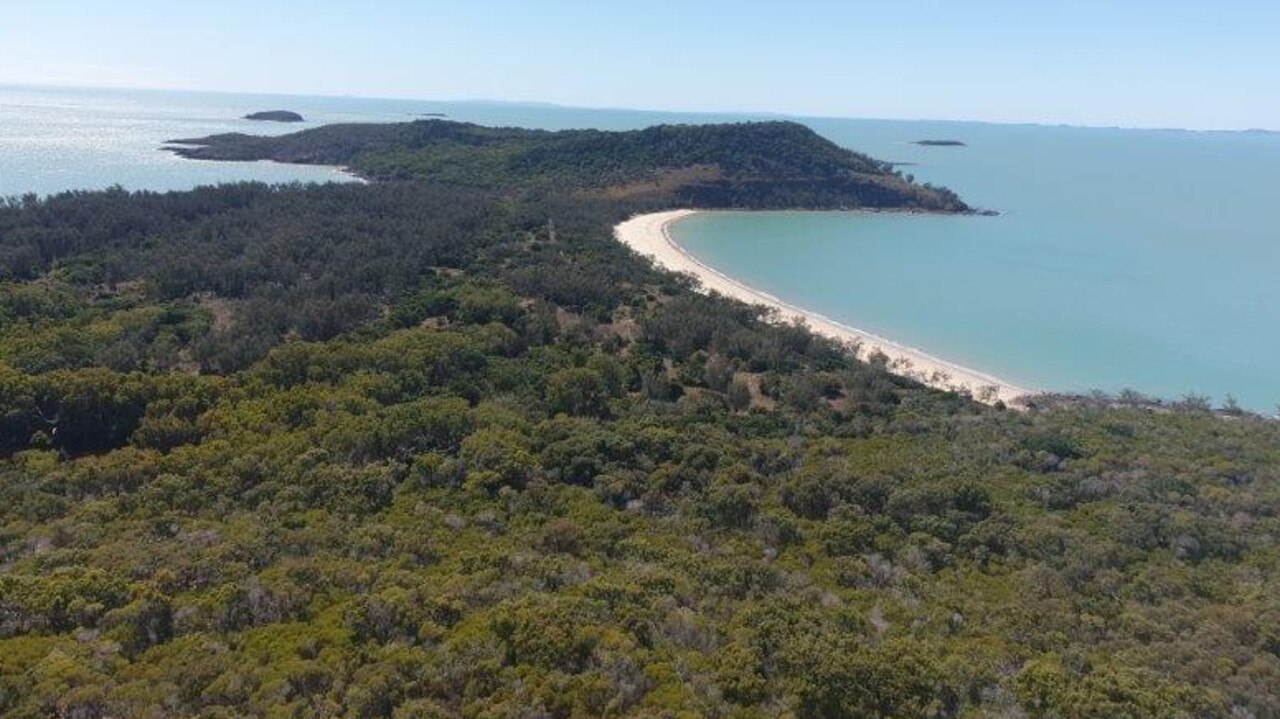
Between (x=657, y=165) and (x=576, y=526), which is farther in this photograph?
(x=657, y=165)

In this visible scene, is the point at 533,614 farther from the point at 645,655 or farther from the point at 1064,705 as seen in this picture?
A: the point at 1064,705

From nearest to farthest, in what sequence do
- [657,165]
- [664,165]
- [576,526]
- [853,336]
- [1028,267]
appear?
[576,526] < [853,336] < [1028,267] < [657,165] < [664,165]

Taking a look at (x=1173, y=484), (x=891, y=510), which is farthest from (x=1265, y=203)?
(x=891, y=510)

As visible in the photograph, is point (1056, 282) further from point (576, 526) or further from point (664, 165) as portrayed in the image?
point (576, 526)

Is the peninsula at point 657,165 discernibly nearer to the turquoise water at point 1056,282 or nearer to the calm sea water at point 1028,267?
Answer: the calm sea water at point 1028,267

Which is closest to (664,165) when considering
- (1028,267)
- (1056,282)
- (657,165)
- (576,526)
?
(657,165)
